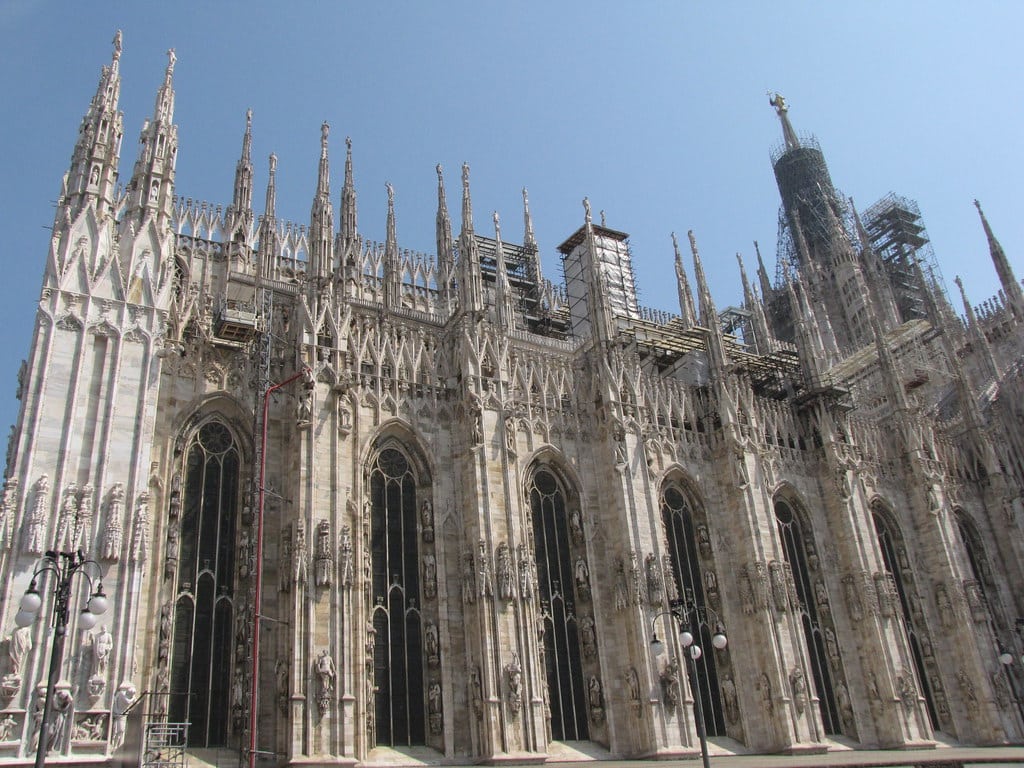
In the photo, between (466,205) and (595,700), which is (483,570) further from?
(466,205)

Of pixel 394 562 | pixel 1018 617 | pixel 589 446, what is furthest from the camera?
pixel 1018 617

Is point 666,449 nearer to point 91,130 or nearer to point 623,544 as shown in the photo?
point 623,544

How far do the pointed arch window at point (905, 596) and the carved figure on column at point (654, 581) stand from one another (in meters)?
12.7

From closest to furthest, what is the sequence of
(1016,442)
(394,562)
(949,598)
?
1. (394,562)
2. (949,598)
3. (1016,442)

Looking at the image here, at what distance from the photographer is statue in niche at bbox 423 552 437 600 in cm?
2752

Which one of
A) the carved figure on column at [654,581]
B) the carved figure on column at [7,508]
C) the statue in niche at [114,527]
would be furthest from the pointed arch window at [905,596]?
the carved figure on column at [7,508]

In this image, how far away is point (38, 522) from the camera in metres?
20.7

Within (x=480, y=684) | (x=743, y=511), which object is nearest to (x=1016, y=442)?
(x=743, y=511)

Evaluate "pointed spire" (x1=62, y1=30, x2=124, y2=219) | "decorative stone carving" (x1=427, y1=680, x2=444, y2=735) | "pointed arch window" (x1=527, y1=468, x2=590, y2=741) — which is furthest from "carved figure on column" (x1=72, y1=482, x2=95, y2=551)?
"pointed arch window" (x1=527, y1=468, x2=590, y2=741)

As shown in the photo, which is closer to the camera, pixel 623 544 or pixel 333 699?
pixel 333 699

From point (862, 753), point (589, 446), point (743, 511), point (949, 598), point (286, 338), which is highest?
point (286, 338)

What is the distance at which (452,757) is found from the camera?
25547mm

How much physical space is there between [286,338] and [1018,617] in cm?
3523

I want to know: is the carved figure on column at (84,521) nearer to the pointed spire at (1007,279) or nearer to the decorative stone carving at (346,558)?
the decorative stone carving at (346,558)
